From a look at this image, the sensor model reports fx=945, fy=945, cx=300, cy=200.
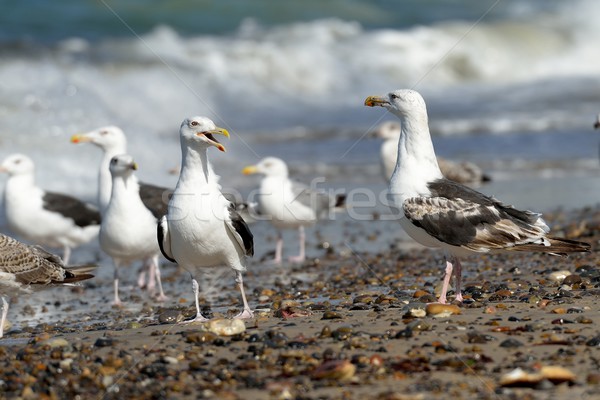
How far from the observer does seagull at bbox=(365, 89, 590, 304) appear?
6941 mm

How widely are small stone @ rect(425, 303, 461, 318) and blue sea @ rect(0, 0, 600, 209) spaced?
6.96 m

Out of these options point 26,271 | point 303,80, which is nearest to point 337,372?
point 26,271

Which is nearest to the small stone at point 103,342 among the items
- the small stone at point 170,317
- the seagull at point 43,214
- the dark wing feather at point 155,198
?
the small stone at point 170,317

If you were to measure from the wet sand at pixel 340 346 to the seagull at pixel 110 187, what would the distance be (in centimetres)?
144

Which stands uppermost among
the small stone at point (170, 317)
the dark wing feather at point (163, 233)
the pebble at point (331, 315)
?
the dark wing feather at point (163, 233)

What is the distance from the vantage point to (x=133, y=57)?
26.3m

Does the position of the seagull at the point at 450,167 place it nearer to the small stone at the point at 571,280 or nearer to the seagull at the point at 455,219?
the small stone at the point at 571,280

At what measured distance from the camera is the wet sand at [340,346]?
488 centimetres

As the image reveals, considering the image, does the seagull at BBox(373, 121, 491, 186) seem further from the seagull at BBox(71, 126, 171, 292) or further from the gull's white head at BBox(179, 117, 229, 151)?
the gull's white head at BBox(179, 117, 229, 151)

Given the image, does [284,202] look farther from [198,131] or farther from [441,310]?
[441,310]

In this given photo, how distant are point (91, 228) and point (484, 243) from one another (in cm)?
585

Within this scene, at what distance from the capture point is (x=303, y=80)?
92.8 ft

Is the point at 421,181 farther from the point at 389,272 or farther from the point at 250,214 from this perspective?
the point at 250,214

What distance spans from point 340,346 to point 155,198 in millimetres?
4786
